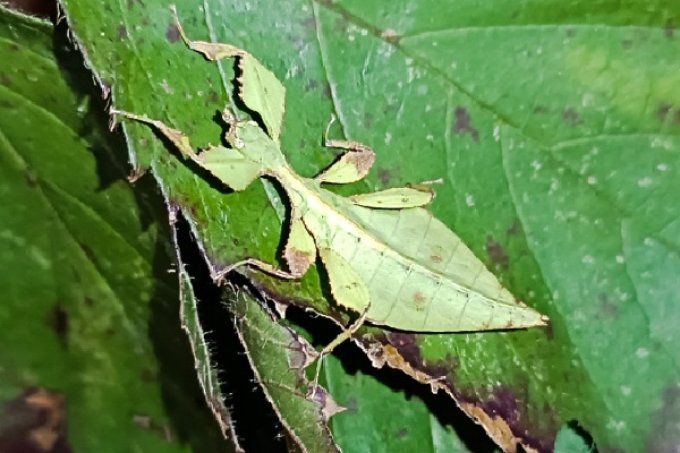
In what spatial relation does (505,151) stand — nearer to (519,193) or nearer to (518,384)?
(519,193)

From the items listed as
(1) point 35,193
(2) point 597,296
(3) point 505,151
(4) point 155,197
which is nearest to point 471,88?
(3) point 505,151

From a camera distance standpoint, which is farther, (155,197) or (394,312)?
(394,312)

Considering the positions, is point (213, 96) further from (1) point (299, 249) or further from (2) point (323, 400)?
(2) point (323, 400)

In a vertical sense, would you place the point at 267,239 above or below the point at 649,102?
below

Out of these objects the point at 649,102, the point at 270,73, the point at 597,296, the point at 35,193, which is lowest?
the point at 35,193

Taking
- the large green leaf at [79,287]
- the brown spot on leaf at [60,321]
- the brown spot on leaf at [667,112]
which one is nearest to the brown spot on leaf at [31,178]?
the large green leaf at [79,287]

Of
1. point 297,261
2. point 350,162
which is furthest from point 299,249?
point 350,162

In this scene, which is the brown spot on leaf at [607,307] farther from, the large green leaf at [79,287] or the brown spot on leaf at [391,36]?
the large green leaf at [79,287]
